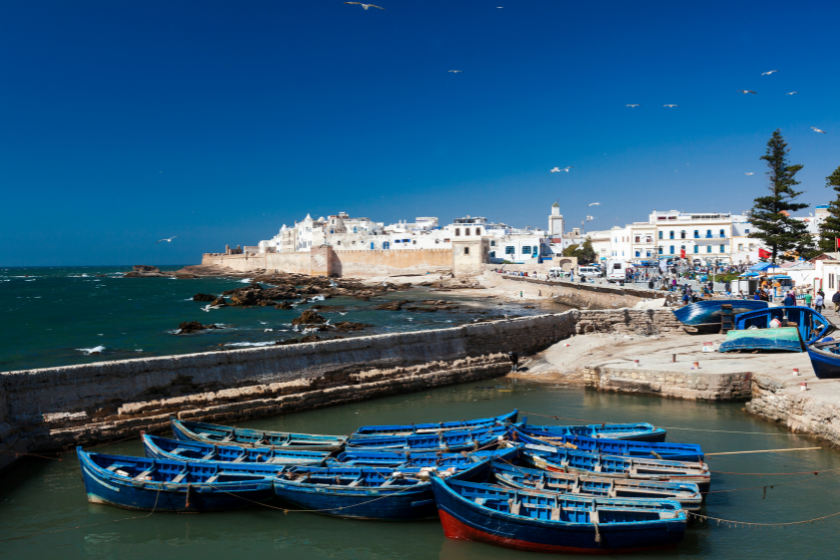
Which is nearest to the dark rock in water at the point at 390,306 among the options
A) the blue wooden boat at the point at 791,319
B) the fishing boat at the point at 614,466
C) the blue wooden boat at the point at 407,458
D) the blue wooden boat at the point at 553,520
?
the blue wooden boat at the point at 791,319

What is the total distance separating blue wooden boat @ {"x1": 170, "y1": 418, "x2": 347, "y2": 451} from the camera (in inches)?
392

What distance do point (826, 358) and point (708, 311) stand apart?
7681 mm

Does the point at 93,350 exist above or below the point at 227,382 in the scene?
below

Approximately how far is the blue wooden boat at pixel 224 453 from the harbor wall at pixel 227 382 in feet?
7.75

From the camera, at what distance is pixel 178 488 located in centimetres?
819

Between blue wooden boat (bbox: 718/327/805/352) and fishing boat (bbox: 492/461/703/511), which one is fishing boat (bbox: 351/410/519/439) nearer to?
fishing boat (bbox: 492/461/703/511)

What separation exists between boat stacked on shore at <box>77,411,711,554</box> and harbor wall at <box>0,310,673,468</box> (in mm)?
2199

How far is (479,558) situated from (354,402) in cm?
777

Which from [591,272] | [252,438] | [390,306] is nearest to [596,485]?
[252,438]

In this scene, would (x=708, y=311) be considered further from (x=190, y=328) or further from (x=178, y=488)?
(x=190, y=328)

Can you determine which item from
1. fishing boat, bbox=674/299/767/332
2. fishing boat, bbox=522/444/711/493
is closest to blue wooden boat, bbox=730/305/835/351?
fishing boat, bbox=674/299/767/332

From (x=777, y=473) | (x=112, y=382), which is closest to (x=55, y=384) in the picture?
(x=112, y=382)

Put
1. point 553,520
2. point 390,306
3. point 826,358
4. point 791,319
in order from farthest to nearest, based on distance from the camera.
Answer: point 390,306, point 791,319, point 826,358, point 553,520

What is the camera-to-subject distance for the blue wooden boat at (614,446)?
8.88m
